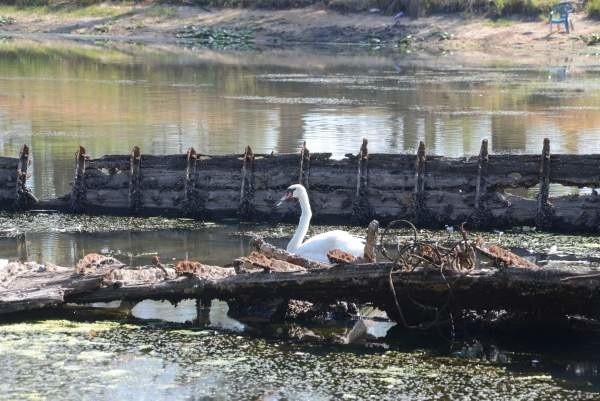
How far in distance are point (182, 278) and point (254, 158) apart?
7.24 m


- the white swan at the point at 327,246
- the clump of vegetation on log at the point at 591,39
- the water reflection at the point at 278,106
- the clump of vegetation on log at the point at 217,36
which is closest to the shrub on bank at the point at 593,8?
the clump of vegetation on log at the point at 591,39

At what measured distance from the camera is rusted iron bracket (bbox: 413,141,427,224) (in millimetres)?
20281

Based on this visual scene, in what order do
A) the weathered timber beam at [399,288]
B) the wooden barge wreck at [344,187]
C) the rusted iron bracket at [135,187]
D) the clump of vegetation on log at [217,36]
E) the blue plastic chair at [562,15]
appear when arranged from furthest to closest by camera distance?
the clump of vegetation on log at [217,36], the blue plastic chair at [562,15], the rusted iron bracket at [135,187], the wooden barge wreck at [344,187], the weathered timber beam at [399,288]

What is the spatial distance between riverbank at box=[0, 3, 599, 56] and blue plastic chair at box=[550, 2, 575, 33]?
0.48m

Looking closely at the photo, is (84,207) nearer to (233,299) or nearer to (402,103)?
(233,299)

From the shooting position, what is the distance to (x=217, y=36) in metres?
69.2

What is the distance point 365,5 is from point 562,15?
12702mm

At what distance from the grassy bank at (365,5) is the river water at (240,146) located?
751 centimetres

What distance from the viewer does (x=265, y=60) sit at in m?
58.1

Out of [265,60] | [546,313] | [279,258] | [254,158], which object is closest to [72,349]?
[279,258]

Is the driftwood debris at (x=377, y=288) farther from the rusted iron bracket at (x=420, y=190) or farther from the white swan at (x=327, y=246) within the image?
the rusted iron bracket at (x=420, y=190)

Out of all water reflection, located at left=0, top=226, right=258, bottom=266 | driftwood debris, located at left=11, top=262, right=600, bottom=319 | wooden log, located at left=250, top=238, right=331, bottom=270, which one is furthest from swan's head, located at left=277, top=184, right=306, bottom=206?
driftwood debris, located at left=11, top=262, right=600, bottom=319

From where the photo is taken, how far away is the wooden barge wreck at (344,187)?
2006 centimetres

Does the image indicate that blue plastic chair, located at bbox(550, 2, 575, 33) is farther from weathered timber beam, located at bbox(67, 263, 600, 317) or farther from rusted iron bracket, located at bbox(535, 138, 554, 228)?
weathered timber beam, located at bbox(67, 263, 600, 317)
